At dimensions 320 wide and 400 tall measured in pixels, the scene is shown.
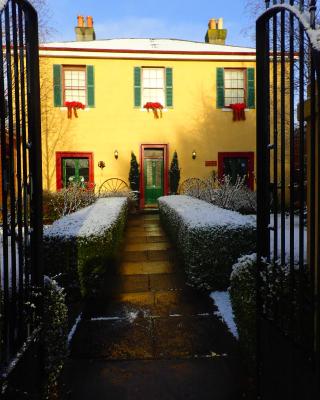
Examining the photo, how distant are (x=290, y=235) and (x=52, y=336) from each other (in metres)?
1.74

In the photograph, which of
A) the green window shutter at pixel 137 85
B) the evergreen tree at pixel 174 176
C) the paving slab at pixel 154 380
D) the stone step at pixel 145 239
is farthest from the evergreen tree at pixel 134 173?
the paving slab at pixel 154 380

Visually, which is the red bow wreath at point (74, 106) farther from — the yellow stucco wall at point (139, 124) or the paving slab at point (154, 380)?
the paving slab at point (154, 380)

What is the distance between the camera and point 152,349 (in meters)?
3.10

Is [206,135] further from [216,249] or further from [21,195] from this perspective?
[21,195]

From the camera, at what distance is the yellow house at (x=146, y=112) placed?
1370 centimetres

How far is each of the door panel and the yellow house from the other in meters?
0.04

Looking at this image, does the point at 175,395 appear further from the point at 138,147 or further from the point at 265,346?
the point at 138,147

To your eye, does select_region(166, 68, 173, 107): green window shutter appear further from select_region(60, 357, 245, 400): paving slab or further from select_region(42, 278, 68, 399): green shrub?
select_region(42, 278, 68, 399): green shrub

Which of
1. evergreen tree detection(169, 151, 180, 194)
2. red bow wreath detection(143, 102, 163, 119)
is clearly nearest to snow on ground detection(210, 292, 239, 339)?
evergreen tree detection(169, 151, 180, 194)

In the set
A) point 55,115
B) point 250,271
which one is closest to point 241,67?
point 55,115

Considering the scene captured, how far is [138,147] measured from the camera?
1412 cm

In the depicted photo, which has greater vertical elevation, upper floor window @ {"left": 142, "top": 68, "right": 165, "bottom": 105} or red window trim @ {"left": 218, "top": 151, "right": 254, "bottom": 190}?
upper floor window @ {"left": 142, "top": 68, "right": 165, "bottom": 105}

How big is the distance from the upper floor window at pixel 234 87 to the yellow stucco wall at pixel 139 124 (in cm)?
26

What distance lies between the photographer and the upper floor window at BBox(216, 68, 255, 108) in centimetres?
1421
